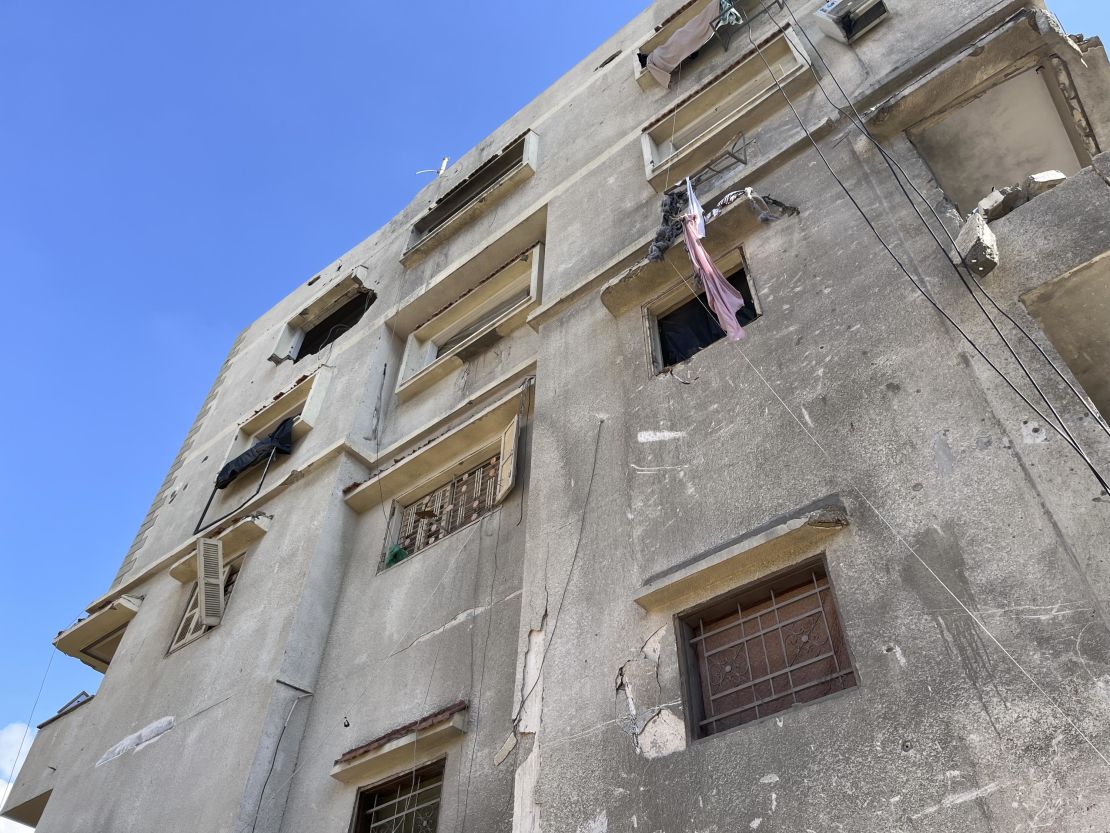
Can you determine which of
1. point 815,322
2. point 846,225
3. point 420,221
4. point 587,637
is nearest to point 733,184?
point 846,225

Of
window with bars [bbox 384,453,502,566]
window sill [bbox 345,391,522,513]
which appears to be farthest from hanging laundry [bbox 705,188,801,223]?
window with bars [bbox 384,453,502,566]

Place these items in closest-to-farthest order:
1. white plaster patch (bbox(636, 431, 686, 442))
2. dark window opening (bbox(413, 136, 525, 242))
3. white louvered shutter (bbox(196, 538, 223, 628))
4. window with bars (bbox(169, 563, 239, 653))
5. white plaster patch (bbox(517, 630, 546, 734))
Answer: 1. white plaster patch (bbox(517, 630, 546, 734))
2. white plaster patch (bbox(636, 431, 686, 442))
3. white louvered shutter (bbox(196, 538, 223, 628))
4. window with bars (bbox(169, 563, 239, 653))
5. dark window opening (bbox(413, 136, 525, 242))

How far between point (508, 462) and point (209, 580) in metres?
4.34

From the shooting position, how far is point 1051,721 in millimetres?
3857

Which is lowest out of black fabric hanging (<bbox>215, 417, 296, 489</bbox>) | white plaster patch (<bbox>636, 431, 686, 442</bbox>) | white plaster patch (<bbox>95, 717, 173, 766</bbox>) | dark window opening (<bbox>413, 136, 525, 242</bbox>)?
white plaster patch (<bbox>95, 717, 173, 766</bbox>)

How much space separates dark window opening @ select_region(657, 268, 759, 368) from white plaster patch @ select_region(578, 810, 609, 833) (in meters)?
3.65

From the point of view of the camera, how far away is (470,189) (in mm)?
15086

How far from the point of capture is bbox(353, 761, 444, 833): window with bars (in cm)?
706

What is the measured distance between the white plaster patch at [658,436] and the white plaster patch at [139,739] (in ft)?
20.3

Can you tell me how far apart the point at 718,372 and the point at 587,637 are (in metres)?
2.32

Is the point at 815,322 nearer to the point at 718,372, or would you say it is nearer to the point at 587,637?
the point at 718,372

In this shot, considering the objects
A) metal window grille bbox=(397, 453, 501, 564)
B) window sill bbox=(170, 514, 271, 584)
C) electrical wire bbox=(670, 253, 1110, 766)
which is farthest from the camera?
window sill bbox=(170, 514, 271, 584)

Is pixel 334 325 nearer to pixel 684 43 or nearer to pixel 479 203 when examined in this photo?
pixel 479 203

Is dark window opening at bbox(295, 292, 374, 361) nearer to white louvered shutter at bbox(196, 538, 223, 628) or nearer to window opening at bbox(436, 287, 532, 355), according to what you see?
window opening at bbox(436, 287, 532, 355)
